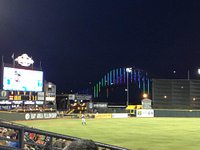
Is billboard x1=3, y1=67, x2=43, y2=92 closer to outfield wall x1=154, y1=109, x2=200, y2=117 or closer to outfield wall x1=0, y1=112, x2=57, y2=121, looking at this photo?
outfield wall x1=0, y1=112, x2=57, y2=121

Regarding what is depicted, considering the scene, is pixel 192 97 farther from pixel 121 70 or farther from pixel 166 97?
pixel 121 70

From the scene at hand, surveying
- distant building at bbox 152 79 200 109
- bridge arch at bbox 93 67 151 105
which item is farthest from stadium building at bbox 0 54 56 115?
bridge arch at bbox 93 67 151 105

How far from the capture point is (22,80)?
187 ft

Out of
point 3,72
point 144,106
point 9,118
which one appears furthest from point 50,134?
point 144,106

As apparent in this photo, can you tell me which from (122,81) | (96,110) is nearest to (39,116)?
(96,110)

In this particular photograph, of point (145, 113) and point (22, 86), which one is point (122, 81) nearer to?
point (145, 113)

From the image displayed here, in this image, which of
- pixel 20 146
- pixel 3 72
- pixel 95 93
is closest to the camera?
pixel 20 146

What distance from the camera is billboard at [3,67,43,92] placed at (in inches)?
2165

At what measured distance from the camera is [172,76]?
123750 mm

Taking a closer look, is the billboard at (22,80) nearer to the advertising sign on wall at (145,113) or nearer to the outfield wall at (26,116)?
the outfield wall at (26,116)

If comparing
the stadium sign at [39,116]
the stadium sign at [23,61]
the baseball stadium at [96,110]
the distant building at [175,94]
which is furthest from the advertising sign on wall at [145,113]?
the stadium sign at [23,61]

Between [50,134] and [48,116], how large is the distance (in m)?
54.1

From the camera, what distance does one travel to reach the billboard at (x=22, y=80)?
5500 cm

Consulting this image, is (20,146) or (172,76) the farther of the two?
(172,76)
